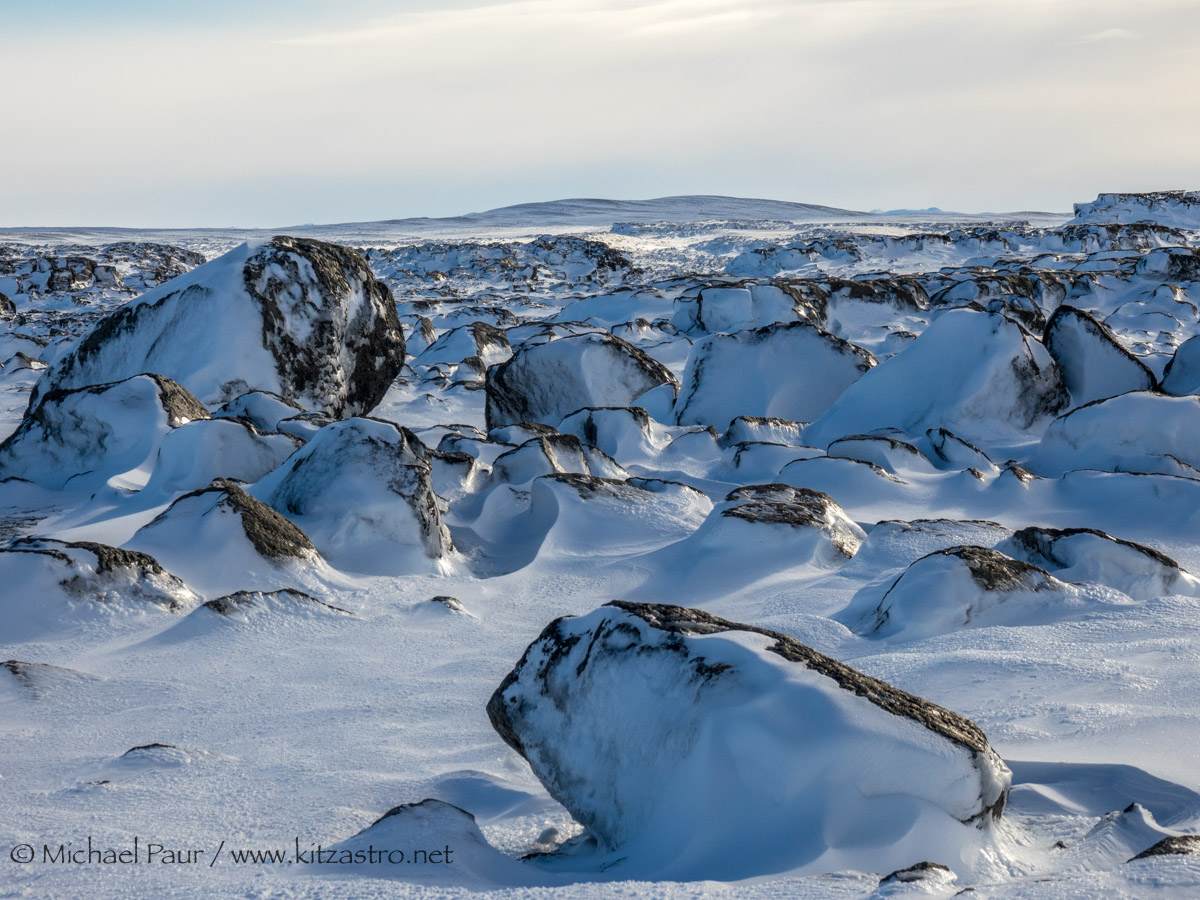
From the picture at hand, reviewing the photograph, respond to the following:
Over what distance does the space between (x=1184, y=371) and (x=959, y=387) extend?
5.86 ft

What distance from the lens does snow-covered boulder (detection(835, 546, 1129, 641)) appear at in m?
3.38

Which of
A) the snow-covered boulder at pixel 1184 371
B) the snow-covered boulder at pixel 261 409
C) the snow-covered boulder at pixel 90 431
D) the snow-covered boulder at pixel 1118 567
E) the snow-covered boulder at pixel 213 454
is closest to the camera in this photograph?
the snow-covered boulder at pixel 1118 567

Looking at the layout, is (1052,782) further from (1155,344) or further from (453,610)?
(1155,344)

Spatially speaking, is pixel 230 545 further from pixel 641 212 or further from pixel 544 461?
pixel 641 212

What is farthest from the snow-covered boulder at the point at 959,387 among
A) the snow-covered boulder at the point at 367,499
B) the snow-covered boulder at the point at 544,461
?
the snow-covered boulder at the point at 367,499

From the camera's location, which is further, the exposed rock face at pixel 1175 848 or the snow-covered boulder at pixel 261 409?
the snow-covered boulder at pixel 261 409

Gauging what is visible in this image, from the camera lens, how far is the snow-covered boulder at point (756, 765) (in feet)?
6.28

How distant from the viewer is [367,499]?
4.41 meters

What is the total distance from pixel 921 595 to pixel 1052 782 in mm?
1134

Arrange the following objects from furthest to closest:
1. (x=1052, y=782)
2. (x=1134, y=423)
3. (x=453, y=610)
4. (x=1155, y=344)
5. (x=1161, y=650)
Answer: (x=1155, y=344) < (x=1134, y=423) < (x=453, y=610) < (x=1161, y=650) < (x=1052, y=782)

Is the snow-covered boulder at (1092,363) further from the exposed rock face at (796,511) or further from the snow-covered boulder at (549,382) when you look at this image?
the exposed rock face at (796,511)

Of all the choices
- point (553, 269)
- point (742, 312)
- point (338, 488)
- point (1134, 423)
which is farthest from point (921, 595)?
point (553, 269)

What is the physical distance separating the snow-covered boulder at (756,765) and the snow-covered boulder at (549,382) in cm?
533

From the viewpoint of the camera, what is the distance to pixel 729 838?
Answer: 193cm
